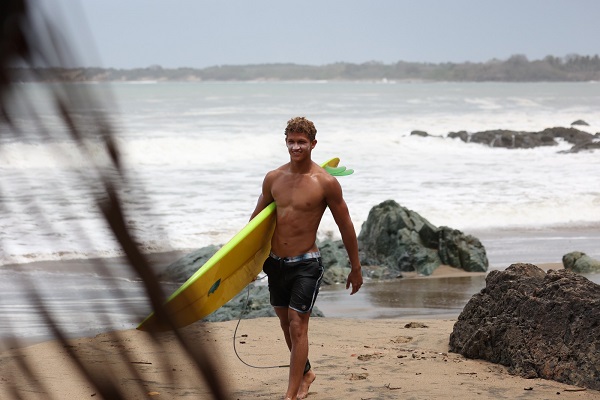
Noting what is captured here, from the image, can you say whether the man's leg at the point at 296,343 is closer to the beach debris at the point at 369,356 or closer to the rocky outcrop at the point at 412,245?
the beach debris at the point at 369,356

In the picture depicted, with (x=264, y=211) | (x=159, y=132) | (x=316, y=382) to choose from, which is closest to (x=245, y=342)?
(x=316, y=382)

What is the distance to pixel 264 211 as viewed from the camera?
13.8 ft

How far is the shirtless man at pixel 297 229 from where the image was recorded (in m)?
4.17

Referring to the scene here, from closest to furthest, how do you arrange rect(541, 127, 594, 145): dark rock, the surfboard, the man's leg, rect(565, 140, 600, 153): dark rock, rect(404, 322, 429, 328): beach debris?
the surfboard
the man's leg
rect(404, 322, 429, 328): beach debris
rect(565, 140, 600, 153): dark rock
rect(541, 127, 594, 145): dark rock

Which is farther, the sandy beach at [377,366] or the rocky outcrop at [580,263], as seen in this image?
the rocky outcrop at [580,263]

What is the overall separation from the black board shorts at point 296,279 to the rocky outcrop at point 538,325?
1.33m

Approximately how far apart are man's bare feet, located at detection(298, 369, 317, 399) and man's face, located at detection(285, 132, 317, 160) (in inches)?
47.1

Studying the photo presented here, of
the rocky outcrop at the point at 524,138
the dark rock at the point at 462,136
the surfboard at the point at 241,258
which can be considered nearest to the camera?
the surfboard at the point at 241,258

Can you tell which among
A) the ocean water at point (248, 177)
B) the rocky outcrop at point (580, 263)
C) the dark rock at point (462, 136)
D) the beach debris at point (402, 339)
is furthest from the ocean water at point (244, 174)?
the rocky outcrop at point (580, 263)

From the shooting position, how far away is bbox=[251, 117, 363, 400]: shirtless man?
417 centimetres

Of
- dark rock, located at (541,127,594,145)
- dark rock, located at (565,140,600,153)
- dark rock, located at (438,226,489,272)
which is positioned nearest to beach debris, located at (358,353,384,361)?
dark rock, located at (438,226,489,272)

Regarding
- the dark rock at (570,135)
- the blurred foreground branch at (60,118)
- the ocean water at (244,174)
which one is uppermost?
the blurred foreground branch at (60,118)

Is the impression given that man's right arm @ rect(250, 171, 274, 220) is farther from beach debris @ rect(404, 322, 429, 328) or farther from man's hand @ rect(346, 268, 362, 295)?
beach debris @ rect(404, 322, 429, 328)

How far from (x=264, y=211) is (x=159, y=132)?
27.1 meters
